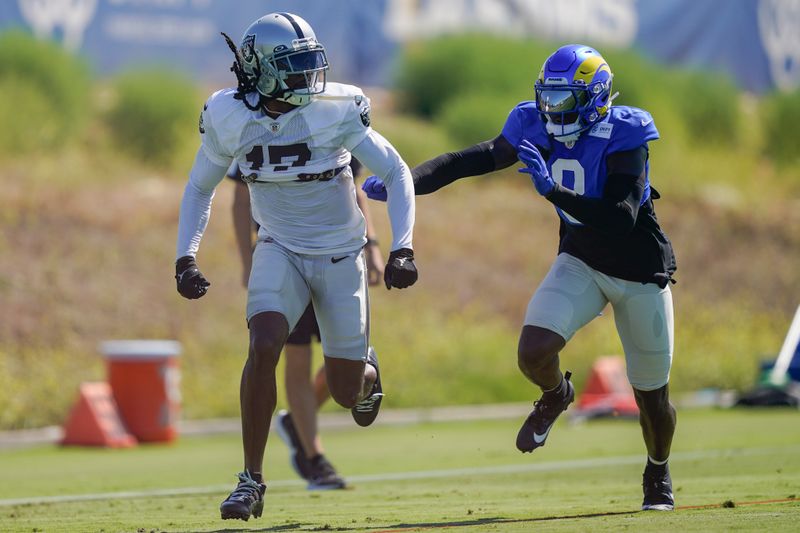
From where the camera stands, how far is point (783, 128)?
3375cm

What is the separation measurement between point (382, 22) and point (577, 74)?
2403 centimetres

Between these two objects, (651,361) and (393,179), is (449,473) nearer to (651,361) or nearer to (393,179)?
(651,361)

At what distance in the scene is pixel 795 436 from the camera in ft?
42.8

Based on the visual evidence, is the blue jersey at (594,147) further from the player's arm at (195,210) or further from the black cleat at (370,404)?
the player's arm at (195,210)

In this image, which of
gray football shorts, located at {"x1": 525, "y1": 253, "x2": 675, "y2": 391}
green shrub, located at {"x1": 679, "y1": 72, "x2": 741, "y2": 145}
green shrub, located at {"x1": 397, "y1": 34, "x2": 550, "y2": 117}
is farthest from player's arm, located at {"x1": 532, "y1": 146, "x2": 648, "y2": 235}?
green shrub, located at {"x1": 679, "y1": 72, "x2": 741, "y2": 145}

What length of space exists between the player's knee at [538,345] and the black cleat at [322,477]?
2.43 m

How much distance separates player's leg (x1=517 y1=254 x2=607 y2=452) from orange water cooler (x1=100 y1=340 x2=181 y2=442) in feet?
23.5

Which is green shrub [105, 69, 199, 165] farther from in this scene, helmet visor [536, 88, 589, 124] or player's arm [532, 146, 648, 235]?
player's arm [532, 146, 648, 235]

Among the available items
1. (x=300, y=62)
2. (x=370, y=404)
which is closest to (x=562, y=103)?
(x=300, y=62)

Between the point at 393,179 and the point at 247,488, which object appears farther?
the point at 393,179

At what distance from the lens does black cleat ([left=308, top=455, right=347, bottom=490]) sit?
29.5ft

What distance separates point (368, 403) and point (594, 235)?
1.48m

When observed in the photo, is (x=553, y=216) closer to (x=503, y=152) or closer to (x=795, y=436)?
(x=795, y=436)

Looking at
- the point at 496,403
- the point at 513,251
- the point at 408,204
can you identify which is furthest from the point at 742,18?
the point at 408,204
